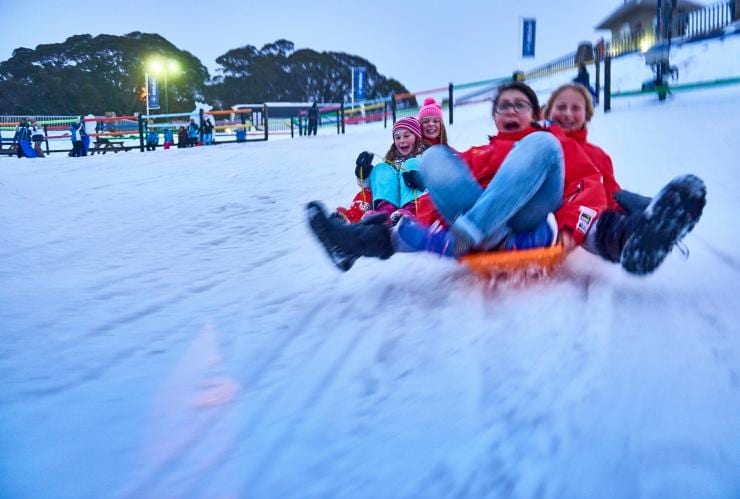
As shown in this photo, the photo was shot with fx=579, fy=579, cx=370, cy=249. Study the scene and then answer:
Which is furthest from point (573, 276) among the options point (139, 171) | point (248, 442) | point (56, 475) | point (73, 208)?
point (139, 171)

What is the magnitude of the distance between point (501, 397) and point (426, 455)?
10.0 inches

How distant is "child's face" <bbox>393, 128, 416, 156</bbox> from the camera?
9.04 feet

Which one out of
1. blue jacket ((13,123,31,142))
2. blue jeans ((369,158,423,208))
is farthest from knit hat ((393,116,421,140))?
blue jacket ((13,123,31,142))

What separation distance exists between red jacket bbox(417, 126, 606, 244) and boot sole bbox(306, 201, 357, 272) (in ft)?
1.23

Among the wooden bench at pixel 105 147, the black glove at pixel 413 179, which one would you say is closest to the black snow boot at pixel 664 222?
the black glove at pixel 413 179

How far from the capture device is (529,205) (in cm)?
180

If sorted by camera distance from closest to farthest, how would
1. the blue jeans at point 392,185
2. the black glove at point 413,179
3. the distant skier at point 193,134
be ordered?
the black glove at point 413,179
the blue jeans at point 392,185
the distant skier at point 193,134

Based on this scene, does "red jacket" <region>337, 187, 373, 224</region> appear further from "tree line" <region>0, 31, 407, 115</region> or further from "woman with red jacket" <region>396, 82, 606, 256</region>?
"tree line" <region>0, 31, 407, 115</region>

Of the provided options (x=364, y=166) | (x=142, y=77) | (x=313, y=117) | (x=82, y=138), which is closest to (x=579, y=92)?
(x=364, y=166)

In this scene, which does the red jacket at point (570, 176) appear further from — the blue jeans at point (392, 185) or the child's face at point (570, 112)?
the blue jeans at point (392, 185)

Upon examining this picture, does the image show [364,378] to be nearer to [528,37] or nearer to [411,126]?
[411,126]

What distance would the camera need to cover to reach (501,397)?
117cm

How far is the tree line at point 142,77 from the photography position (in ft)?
100.0

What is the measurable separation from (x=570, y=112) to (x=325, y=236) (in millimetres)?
1102
